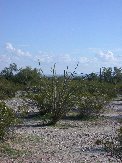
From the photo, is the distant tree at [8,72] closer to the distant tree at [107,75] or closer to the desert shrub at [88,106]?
the distant tree at [107,75]

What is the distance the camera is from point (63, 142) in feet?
40.6

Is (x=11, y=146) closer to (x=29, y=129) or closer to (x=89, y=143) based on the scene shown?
(x=89, y=143)

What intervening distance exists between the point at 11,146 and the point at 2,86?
25.1 metres

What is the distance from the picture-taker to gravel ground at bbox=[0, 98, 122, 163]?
10055mm

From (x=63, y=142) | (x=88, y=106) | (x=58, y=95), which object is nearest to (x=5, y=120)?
(x=63, y=142)

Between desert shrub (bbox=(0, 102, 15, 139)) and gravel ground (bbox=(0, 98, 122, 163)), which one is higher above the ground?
desert shrub (bbox=(0, 102, 15, 139))

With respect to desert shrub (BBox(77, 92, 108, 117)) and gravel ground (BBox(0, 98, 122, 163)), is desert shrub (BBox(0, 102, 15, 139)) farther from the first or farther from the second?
desert shrub (BBox(77, 92, 108, 117))

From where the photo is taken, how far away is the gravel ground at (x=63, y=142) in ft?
33.0

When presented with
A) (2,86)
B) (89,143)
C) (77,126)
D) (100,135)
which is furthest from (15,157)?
(2,86)

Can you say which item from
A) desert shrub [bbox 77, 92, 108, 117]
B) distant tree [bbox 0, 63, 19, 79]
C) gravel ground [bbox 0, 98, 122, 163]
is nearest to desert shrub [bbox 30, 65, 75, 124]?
gravel ground [bbox 0, 98, 122, 163]

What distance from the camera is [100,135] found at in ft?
45.0

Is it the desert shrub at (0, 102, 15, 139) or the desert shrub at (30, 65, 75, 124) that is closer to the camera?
the desert shrub at (0, 102, 15, 139)

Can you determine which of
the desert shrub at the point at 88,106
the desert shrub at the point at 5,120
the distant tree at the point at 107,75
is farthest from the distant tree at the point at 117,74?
the desert shrub at the point at 5,120

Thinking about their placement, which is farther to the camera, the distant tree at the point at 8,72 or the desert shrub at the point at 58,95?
the distant tree at the point at 8,72
